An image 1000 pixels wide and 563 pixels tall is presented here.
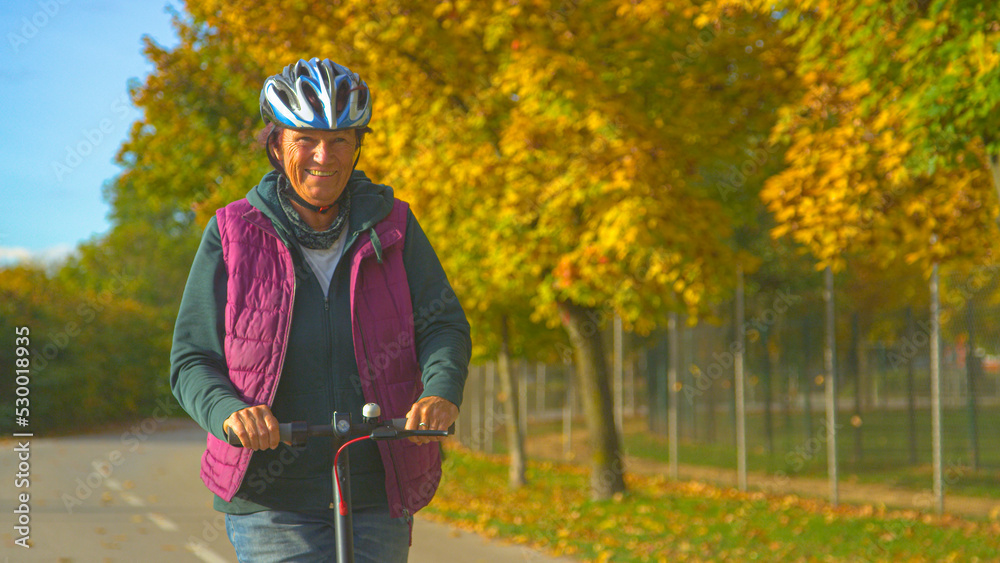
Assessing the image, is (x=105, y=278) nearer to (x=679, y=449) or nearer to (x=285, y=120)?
(x=679, y=449)

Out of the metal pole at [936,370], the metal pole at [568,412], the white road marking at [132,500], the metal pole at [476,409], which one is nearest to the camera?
the metal pole at [936,370]

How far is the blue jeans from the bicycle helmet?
1.00m

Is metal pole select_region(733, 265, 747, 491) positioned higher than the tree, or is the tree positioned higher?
the tree

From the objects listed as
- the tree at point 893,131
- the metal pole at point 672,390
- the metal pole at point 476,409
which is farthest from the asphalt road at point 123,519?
the metal pole at point 476,409

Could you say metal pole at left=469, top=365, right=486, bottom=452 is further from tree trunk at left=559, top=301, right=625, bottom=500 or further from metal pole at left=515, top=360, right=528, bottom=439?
tree trunk at left=559, top=301, right=625, bottom=500

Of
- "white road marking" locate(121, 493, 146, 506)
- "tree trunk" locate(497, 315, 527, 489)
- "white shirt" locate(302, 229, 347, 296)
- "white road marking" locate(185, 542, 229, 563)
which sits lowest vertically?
"white road marking" locate(121, 493, 146, 506)

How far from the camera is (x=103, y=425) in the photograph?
27.4m

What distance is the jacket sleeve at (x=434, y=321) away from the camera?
2.48 meters

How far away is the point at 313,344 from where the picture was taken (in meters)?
2.44

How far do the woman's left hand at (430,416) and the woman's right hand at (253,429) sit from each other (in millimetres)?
318

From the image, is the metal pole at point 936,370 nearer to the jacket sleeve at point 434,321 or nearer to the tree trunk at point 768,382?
the tree trunk at point 768,382

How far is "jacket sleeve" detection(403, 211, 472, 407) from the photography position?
8.13 ft

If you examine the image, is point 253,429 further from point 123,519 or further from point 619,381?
point 619,381

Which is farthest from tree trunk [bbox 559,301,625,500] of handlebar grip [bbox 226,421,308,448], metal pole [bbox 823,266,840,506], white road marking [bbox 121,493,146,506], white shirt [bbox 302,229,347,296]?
handlebar grip [bbox 226,421,308,448]
